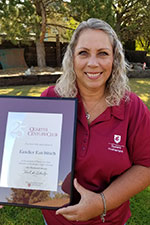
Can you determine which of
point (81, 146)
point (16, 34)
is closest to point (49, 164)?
point (81, 146)

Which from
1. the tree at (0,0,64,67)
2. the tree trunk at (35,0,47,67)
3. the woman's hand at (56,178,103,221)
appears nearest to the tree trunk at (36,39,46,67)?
the tree trunk at (35,0,47,67)

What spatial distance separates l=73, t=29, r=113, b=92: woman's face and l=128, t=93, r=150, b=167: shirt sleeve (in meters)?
0.30

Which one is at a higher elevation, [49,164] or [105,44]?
[105,44]

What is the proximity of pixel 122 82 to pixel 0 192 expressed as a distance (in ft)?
3.18

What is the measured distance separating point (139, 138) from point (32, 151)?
1.85ft

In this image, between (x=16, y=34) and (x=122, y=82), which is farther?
(x=16, y=34)

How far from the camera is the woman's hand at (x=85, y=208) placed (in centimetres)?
93

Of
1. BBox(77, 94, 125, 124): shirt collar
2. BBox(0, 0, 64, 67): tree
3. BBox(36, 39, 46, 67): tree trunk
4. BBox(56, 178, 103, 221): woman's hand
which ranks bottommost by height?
BBox(56, 178, 103, 221): woman's hand

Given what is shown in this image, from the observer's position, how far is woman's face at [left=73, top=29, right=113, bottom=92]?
108 cm

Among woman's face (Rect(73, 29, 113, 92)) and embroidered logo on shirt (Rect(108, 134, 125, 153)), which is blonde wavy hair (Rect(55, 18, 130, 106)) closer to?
woman's face (Rect(73, 29, 113, 92))

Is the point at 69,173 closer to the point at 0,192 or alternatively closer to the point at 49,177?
the point at 49,177

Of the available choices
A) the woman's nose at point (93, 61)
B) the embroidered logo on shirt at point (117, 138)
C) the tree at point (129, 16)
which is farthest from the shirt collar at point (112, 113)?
the tree at point (129, 16)

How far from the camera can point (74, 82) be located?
1297 millimetres

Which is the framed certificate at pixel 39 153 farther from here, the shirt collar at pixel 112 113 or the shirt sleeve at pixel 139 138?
the shirt sleeve at pixel 139 138
